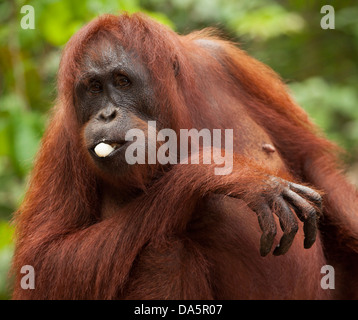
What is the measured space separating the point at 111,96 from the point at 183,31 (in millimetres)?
1460

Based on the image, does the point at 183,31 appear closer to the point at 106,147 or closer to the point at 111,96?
the point at 111,96

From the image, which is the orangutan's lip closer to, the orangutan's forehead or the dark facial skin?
the dark facial skin

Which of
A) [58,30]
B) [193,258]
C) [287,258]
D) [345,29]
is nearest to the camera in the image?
[193,258]

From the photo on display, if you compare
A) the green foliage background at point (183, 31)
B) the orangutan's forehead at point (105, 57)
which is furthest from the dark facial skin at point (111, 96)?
the green foliage background at point (183, 31)

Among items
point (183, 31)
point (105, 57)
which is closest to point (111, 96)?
point (105, 57)

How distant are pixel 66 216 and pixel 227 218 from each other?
83 cm

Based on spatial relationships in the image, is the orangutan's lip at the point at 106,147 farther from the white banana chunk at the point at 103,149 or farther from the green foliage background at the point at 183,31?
the green foliage background at the point at 183,31

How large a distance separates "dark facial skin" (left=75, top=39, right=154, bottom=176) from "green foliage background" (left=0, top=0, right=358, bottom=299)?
68cm

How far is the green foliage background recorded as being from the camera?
423 cm

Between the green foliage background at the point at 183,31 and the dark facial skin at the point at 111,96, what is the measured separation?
68 cm

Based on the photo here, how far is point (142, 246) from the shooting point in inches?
105

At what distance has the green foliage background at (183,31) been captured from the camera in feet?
13.9

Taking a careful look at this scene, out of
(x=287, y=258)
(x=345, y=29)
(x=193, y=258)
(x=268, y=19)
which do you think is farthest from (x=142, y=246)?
(x=345, y=29)

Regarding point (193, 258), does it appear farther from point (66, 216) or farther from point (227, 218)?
point (66, 216)
